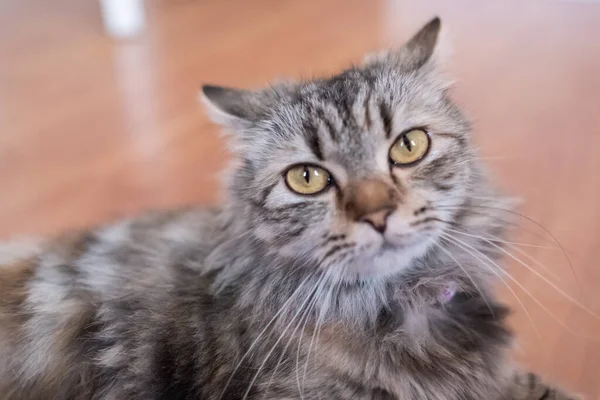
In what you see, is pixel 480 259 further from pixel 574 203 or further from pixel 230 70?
pixel 230 70

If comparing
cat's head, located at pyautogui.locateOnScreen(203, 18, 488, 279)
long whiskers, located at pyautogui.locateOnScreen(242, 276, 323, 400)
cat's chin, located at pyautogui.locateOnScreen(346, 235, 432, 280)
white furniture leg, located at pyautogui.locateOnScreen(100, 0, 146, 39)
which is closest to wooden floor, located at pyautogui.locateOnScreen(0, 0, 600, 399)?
white furniture leg, located at pyautogui.locateOnScreen(100, 0, 146, 39)

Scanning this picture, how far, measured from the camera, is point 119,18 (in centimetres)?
305

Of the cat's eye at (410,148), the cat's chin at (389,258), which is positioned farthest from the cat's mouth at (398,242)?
the cat's eye at (410,148)

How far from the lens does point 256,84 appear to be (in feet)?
8.36

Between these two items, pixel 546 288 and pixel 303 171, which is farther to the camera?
pixel 546 288

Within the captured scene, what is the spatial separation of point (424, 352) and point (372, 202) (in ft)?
0.96

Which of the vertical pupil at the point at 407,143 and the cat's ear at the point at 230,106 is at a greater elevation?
the cat's ear at the point at 230,106

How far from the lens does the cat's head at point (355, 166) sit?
1.02 metres

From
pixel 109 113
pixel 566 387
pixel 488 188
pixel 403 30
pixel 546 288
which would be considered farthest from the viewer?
pixel 403 30

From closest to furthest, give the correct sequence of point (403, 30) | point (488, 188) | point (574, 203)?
1. point (488, 188)
2. point (574, 203)
3. point (403, 30)

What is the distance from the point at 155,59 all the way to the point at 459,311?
205 centimetres

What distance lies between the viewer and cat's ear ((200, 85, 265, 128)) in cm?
120

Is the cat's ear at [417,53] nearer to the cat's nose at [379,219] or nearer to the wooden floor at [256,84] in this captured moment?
the wooden floor at [256,84]

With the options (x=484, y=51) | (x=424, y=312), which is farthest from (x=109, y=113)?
(x=424, y=312)
